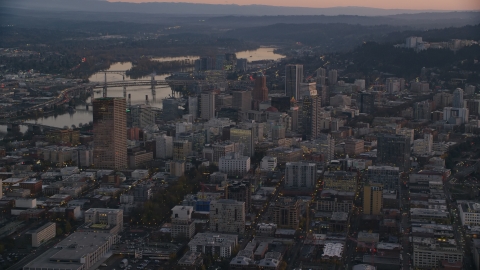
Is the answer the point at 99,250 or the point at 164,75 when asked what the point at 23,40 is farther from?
the point at 99,250

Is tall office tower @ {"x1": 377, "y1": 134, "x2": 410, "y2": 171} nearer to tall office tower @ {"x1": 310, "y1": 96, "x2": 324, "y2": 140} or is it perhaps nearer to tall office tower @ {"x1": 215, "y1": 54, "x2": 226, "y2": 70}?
tall office tower @ {"x1": 310, "y1": 96, "x2": 324, "y2": 140}

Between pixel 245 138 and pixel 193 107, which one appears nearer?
pixel 245 138

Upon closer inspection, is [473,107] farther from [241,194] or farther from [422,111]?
[241,194]

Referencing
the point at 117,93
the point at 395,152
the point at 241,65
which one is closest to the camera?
the point at 395,152

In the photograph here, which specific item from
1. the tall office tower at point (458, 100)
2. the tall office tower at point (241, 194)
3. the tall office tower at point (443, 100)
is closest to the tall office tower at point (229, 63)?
the tall office tower at point (443, 100)

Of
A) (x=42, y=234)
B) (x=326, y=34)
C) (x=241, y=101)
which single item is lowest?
(x=42, y=234)

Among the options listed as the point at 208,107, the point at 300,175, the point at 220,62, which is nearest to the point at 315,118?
the point at 208,107

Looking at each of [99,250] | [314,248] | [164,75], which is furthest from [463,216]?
[164,75]
